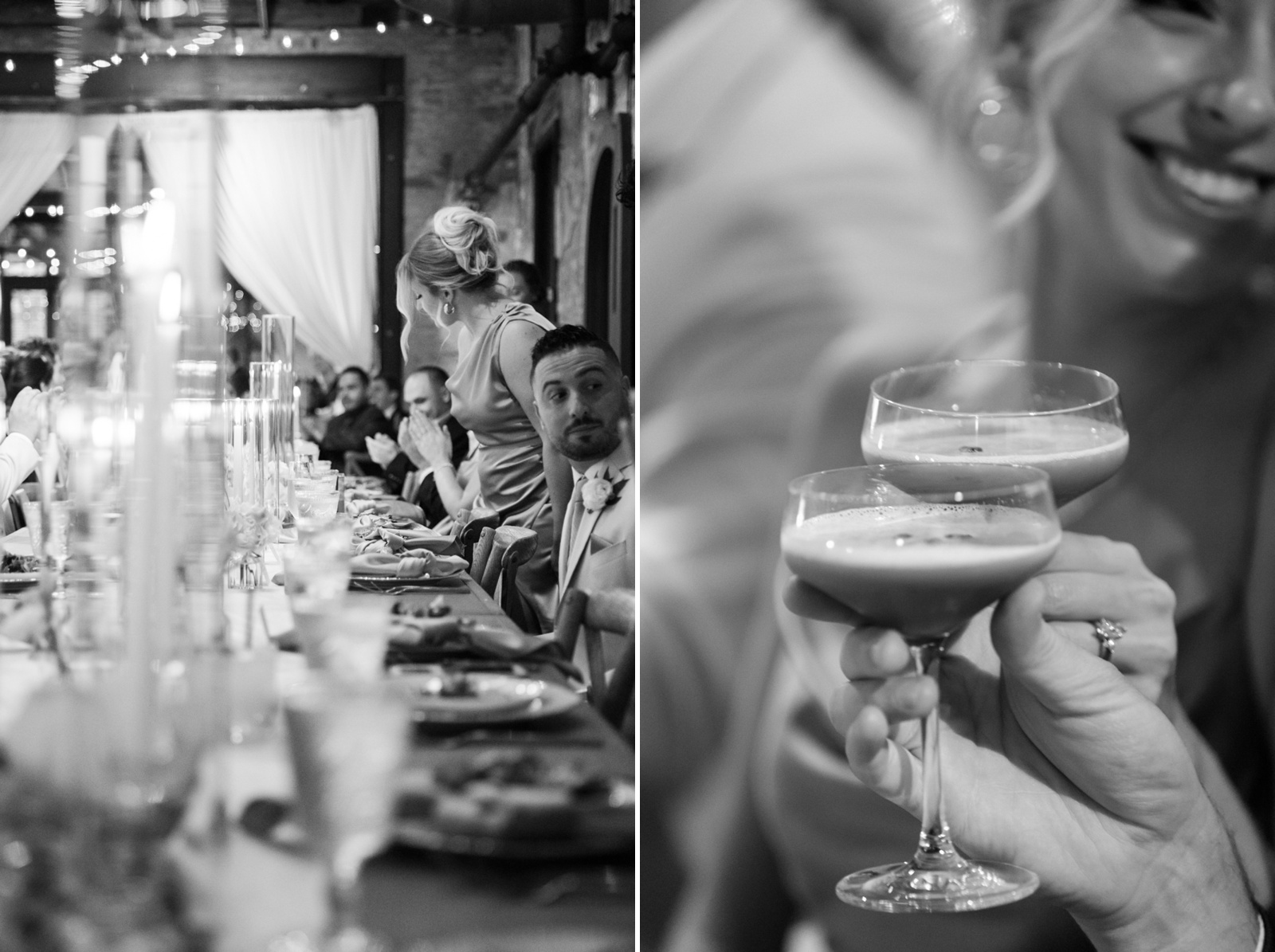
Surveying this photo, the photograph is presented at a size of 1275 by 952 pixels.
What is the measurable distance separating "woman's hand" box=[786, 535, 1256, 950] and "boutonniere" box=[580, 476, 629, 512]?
397mm

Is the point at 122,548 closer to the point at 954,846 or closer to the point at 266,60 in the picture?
the point at 266,60

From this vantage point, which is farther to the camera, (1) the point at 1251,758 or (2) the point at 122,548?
(1) the point at 1251,758

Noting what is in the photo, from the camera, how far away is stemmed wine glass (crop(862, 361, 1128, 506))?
6.42 feet

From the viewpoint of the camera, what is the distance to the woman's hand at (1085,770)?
6.41ft

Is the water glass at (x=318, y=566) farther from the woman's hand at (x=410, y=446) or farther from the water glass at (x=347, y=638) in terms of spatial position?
the woman's hand at (x=410, y=446)

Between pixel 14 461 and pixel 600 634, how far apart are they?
0.88 metres

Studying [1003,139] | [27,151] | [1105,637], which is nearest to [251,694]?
[27,151]

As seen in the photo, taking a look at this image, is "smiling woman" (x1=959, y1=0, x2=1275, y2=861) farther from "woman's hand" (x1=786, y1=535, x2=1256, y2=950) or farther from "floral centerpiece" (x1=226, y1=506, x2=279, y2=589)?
"floral centerpiece" (x1=226, y1=506, x2=279, y2=589)

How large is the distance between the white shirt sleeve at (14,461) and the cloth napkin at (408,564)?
17.9 inches

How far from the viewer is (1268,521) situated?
2.38 metres

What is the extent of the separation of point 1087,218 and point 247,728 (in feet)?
5.19

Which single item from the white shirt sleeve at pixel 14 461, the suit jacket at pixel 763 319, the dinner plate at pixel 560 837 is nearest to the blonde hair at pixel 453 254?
the suit jacket at pixel 763 319

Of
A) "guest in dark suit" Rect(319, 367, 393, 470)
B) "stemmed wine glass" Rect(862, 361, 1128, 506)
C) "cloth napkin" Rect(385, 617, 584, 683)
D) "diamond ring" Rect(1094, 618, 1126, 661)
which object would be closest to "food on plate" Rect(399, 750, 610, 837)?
"cloth napkin" Rect(385, 617, 584, 683)

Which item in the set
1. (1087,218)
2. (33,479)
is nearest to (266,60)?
(33,479)
